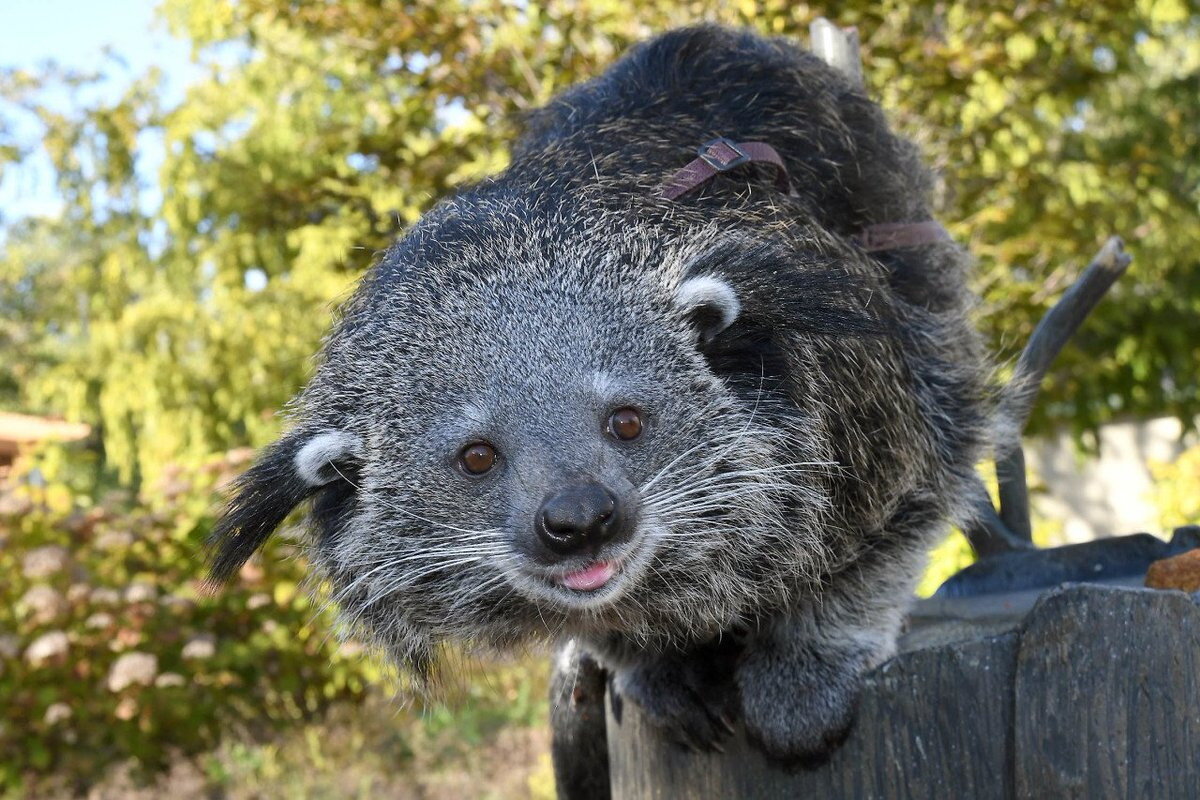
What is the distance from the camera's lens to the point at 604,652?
2.30 m

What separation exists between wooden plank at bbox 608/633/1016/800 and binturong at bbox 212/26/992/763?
5 cm

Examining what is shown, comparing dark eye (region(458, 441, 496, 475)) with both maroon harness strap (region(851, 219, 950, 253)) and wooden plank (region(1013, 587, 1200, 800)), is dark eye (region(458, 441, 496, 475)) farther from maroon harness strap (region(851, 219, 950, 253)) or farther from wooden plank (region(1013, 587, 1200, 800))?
maroon harness strap (region(851, 219, 950, 253))

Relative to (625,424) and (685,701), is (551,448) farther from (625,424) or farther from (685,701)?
(685,701)

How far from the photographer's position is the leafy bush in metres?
5.78

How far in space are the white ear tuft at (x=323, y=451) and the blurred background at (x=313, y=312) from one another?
200 cm

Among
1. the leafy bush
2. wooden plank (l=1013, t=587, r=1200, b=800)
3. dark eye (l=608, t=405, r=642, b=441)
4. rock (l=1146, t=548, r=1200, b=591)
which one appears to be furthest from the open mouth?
the leafy bush

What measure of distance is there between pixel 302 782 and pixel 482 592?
14.7 feet

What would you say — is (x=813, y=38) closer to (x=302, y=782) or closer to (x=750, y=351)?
(x=750, y=351)

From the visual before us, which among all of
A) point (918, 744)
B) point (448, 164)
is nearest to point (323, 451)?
point (918, 744)

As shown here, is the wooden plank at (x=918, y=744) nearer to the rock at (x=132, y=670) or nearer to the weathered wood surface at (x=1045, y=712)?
the weathered wood surface at (x=1045, y=712)

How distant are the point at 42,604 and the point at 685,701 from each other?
14.6 ft

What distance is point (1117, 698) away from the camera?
164 cm

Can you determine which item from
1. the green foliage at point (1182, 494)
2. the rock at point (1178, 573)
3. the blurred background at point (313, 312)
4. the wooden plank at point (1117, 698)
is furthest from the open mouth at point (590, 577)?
the green foliage at point (1182, 494)

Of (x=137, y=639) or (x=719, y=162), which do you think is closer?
(x=719, y=162)
